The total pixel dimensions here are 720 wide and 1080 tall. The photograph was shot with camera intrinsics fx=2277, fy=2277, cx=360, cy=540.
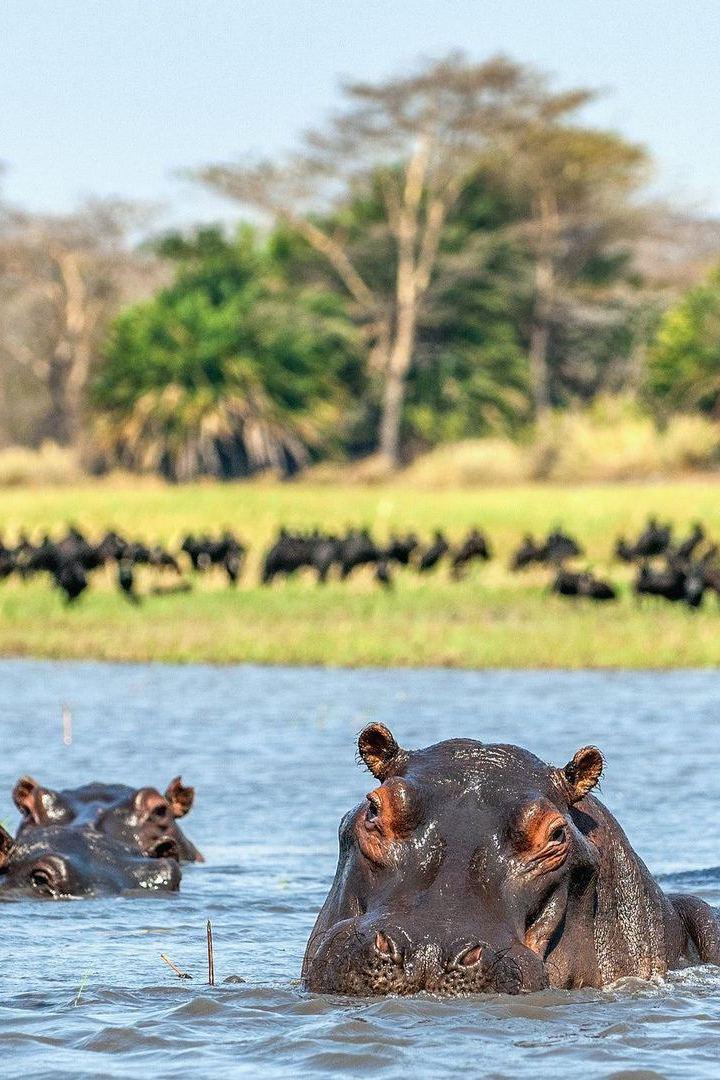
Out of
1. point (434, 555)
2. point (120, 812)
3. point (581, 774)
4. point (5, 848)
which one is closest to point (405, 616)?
point (434, 555)

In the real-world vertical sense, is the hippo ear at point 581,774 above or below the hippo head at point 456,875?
above

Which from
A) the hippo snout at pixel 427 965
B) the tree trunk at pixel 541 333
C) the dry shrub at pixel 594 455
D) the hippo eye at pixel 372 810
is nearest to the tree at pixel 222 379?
the tree trunk at pixel 541 333

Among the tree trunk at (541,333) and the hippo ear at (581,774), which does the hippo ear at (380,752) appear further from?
the tree trunk at (541,333)

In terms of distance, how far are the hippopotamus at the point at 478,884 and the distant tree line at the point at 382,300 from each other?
127ft

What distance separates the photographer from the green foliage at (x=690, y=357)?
1716 inches

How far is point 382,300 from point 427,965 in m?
45.4

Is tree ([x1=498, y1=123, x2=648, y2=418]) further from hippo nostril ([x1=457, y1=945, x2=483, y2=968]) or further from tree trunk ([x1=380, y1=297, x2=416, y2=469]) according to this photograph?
hippo nostril ([x1=457, y1=945, x2=483, y2=968])

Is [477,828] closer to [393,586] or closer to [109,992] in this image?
[109,992]

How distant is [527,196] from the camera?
49969 millimetres

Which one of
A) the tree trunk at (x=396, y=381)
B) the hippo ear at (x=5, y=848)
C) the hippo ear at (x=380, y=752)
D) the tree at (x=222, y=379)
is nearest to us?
the hippo ear at (x=380, y=752)

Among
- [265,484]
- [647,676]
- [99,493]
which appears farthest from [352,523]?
[647,676]

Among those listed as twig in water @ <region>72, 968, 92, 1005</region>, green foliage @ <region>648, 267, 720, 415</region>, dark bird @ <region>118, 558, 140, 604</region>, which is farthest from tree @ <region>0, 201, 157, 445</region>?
twig in water @ <region>72, 968, 92, 1005</region>

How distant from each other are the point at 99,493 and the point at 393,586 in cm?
1330

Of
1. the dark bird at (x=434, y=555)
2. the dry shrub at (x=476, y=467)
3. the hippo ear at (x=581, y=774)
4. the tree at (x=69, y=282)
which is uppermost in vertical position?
the tree at (x=69, y=282)
